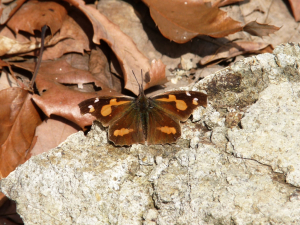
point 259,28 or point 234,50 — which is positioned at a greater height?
point 259,28

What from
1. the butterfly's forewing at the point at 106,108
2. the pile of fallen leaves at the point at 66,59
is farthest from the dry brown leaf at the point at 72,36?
the butterfly's forewing at the point at 106,108

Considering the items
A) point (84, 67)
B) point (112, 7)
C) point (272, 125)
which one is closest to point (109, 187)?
point (272, 125)

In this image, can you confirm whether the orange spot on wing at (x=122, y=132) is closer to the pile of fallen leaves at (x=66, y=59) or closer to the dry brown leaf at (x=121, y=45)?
the pile of fallen leaves at (x=66, y=59)

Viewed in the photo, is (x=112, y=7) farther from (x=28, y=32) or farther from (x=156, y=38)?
(x=28, y=32)

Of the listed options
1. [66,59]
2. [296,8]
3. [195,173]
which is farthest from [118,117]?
[296,8]

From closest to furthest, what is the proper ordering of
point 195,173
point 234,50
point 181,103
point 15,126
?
point 195,173
point 181,103
point 15,126
point 234,50

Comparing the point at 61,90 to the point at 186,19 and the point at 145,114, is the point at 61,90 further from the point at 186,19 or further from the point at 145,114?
the point at 186,19
